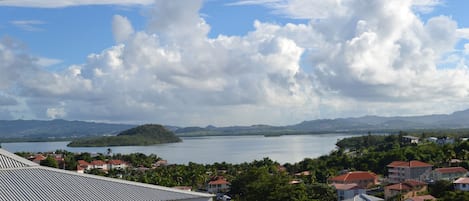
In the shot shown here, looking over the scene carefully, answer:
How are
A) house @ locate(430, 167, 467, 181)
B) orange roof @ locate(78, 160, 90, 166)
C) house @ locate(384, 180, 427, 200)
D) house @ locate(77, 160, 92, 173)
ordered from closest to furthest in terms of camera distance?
house @ locate(384, 180, 427, 200) < house @ locate(430, 167, 467, 181) < house @ locate(77, 160, 92, 173) < orange roof @ locate(78, 160, 90, 166)

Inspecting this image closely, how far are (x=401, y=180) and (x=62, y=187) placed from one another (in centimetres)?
2377

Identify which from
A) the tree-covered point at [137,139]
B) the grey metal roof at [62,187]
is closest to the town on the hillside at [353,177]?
the grey metal roof at [62,187]

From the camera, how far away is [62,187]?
10.9 m

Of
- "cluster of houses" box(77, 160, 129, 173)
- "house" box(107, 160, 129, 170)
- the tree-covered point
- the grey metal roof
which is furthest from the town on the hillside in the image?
the tree-covered point

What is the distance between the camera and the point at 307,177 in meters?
30.9

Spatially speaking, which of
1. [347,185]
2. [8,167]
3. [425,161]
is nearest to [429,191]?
[347,185]

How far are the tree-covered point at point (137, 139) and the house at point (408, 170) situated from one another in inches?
3265

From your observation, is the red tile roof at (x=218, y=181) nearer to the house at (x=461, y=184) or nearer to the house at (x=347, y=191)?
Result: the house at (x=347, y=191)

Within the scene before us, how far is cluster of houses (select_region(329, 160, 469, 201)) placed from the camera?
920 inches

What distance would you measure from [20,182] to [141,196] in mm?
2343

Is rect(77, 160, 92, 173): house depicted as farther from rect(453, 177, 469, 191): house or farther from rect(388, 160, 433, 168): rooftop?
rect(453, 177, 469, 191): house

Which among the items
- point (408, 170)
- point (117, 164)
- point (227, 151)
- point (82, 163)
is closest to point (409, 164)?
point (408, 170)

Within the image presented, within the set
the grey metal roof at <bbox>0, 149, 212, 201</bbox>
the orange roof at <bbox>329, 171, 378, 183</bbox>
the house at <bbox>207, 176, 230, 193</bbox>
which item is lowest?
the house at <bbox>207, 176, 230, 193</bbox>

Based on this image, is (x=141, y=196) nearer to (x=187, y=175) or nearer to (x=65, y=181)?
(x=65, y=181)
